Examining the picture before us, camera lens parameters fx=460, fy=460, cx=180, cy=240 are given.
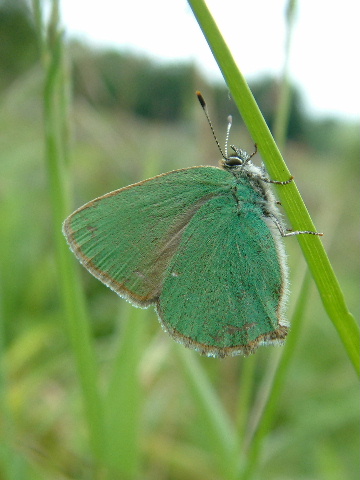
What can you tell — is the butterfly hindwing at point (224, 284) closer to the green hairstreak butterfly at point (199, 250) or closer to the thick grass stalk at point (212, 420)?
the green hairstreak butterfly at point (199, 250)

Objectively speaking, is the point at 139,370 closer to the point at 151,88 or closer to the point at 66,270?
the point at 66,270

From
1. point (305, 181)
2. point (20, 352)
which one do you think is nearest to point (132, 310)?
point (20, 352)

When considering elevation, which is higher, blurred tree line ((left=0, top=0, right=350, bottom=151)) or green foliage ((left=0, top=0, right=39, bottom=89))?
green foliage ((left=0, top=0, right=39, bottom=89))

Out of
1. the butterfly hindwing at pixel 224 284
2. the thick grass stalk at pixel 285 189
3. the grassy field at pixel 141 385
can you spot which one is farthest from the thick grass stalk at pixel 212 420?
the thick grass stalk at pixel 285 189

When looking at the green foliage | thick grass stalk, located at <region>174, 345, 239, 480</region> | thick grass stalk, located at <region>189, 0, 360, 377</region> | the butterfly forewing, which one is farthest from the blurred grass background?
the green foliage

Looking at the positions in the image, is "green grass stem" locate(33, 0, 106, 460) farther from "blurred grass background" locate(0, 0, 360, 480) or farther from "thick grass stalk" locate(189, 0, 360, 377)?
"thick grass stalk" locate(189, 0, 360, 377)
